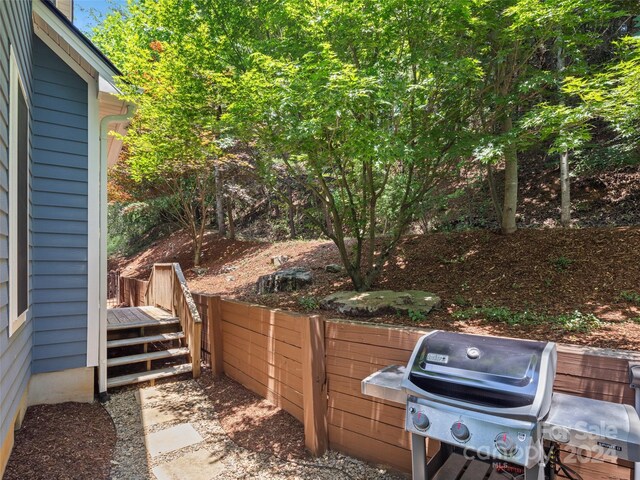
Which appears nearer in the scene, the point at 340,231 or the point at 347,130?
the point at 347,130

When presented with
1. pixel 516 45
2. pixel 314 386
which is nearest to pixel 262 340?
pixel 314 386

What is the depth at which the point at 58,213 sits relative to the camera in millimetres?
3752

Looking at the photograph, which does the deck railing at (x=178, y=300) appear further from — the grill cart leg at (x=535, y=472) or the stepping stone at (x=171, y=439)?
the grill cart leg at (x=535, y=472)

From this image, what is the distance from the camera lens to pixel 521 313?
15.8ft

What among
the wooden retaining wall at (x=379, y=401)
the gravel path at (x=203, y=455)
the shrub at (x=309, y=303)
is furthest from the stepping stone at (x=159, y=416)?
the shrub at (x=309, y=303)

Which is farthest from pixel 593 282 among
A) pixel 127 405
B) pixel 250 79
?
pixel 127 405

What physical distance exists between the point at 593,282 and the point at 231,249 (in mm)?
10492

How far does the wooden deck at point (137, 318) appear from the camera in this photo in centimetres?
481

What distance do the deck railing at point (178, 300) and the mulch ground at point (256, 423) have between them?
0.66 metres

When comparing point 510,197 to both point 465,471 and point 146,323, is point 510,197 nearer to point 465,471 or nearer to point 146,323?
point 465,471

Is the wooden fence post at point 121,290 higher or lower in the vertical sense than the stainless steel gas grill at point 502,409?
lower

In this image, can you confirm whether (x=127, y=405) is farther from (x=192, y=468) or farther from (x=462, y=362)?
(x=462, y=362)

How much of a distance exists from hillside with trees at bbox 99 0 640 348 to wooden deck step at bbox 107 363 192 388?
1.86 m

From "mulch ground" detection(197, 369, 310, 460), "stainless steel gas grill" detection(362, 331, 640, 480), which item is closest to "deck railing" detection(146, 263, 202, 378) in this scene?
"mulch ground" detection(197, 369, 310, 460)
